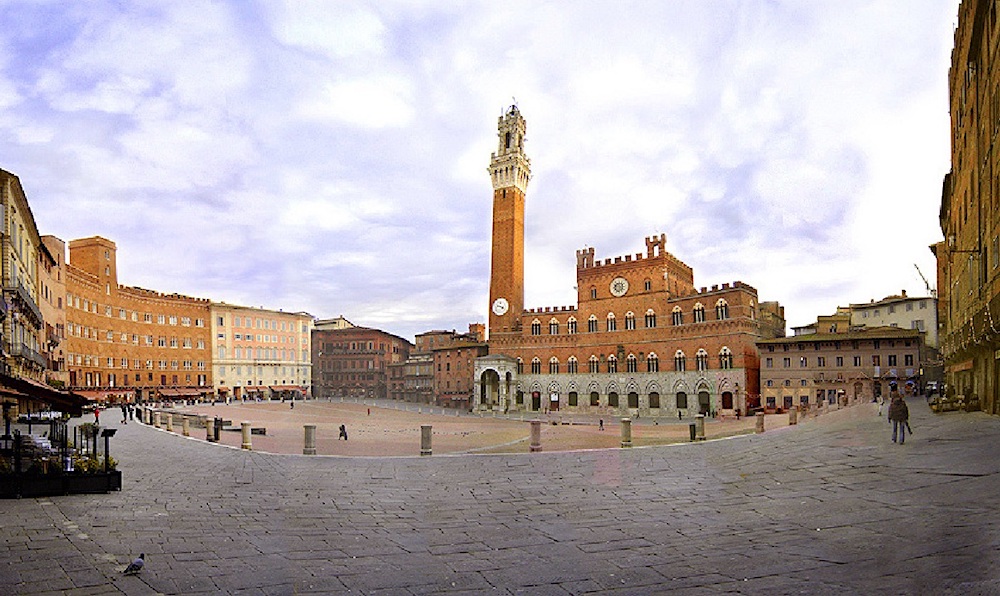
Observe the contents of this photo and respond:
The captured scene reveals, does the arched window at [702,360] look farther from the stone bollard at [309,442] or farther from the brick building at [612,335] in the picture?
the stone bollard at [309,442]

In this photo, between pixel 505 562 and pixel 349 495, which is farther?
pixel 349 495

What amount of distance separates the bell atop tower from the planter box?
6147cm

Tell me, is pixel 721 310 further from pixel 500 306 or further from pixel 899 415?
pixel 899 415

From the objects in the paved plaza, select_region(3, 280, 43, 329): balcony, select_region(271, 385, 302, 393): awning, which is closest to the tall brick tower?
select_region(271, 385, 302, 393): awning

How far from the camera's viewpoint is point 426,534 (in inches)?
374

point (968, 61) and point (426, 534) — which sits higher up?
point (968, 61)

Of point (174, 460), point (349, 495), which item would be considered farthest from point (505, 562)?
point (174, 460)

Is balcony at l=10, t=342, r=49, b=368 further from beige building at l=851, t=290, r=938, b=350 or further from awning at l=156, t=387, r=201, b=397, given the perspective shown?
beige building at l=851, t=290, r=938, b=350

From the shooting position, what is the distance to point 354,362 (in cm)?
9588

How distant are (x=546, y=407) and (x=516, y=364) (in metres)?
5.81

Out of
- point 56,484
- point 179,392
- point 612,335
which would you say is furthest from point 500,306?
point 56,484

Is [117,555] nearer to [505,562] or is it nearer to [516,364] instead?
[505,562]

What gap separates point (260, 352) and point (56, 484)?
81733mm

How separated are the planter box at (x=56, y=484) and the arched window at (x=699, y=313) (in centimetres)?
5061
